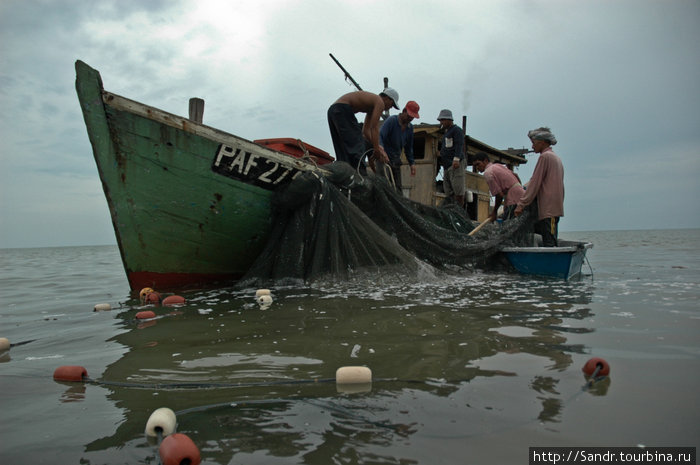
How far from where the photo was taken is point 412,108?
757 cm

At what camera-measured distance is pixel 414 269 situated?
5.34 metres

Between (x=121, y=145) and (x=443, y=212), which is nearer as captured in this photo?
(x=121, y=145)

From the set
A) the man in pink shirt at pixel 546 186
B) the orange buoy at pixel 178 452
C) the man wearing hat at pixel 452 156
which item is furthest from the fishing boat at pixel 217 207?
the man wearing hat at pixel 452 156

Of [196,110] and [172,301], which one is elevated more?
[196,110]

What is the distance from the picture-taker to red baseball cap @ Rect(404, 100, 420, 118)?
24.7 feet

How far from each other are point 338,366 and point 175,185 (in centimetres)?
363

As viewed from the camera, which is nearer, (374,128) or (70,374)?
(70,374)

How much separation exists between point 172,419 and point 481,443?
3.47 feet

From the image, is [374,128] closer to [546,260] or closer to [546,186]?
[546,186]

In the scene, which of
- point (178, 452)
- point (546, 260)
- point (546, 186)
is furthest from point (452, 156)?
point (178, 452)

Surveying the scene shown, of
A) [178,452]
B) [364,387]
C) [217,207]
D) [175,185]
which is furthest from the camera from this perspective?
[217,207]

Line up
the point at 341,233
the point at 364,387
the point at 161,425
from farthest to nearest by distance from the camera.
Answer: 1. the point at 341,233
2. the point at 364,387
3. the point at 161,425

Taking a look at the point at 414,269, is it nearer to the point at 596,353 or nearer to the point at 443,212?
the point at 443,212

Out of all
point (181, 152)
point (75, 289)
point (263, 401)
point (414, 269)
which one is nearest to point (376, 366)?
point (263, 401)
